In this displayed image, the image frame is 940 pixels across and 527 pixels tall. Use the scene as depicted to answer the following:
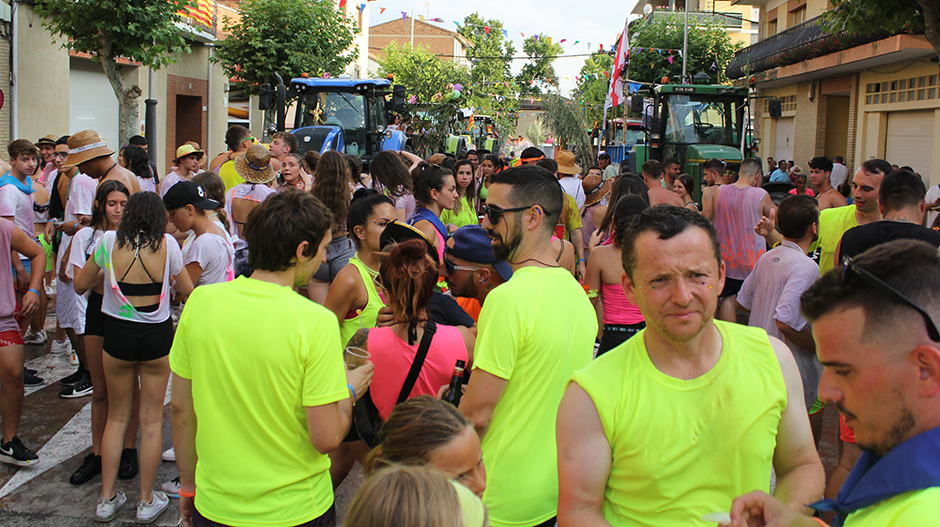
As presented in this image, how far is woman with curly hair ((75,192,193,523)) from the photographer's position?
385cm

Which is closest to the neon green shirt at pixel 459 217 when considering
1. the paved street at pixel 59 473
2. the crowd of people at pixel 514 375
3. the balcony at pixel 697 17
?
the paved street at pixel 59 473

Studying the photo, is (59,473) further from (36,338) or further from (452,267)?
(36,338)

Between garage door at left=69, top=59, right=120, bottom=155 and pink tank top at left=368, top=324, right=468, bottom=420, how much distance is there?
666 inches

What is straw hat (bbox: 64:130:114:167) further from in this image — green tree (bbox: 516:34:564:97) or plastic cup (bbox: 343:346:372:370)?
green tree (bbox: 516:34:564:97)

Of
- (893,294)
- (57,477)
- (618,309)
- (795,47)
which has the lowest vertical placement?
(57,477)

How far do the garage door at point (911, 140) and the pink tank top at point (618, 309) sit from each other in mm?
15143

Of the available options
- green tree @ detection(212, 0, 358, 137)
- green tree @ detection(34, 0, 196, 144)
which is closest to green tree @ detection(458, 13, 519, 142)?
green tree @ detection(212, 0, 358, 137)

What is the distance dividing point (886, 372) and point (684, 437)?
1.96 ft

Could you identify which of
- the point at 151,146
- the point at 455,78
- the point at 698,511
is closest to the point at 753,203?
the point at 698,511

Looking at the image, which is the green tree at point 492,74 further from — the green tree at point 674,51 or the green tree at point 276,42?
the green tree at point 276,42

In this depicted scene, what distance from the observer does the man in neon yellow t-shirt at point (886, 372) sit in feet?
3.90

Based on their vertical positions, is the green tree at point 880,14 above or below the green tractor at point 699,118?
above

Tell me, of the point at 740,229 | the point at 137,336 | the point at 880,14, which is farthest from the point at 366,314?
the point at 880,14

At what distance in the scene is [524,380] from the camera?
2371mm
